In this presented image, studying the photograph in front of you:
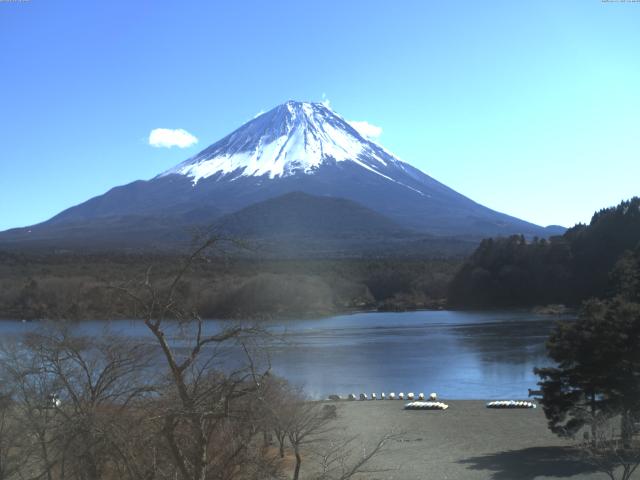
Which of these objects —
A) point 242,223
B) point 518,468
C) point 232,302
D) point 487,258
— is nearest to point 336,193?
point 242,223

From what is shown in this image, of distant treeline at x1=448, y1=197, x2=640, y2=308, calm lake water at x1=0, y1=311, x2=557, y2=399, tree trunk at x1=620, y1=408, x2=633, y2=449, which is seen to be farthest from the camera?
distant treeline at x1=448, y1=197, x2=640, y2=308

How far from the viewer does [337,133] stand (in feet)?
386

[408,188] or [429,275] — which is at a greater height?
[408,188]

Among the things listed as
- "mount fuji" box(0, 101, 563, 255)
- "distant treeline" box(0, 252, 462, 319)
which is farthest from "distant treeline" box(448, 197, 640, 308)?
"mount fuji" box(0, 101, 563, 255)

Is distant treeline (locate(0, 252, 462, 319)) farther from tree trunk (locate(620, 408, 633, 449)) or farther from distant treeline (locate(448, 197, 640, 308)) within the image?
tree trunk (locate(620, 408, 633, 449))

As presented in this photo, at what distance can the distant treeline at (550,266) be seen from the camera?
159 feet

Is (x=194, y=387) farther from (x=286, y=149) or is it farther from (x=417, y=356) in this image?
(x=286, y=149)

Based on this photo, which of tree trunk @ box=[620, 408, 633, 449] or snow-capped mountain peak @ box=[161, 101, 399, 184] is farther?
snow-capped mountain peak @ box=[161, 101, 399, 184]

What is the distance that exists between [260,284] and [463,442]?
29918 mm

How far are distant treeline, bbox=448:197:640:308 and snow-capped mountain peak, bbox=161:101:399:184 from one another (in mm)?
56554

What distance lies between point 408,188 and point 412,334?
71.2m

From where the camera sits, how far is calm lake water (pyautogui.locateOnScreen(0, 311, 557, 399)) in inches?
861

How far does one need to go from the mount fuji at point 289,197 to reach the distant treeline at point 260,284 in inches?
588

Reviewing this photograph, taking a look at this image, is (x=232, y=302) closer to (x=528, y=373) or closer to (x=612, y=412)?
(x=528, y=373)
